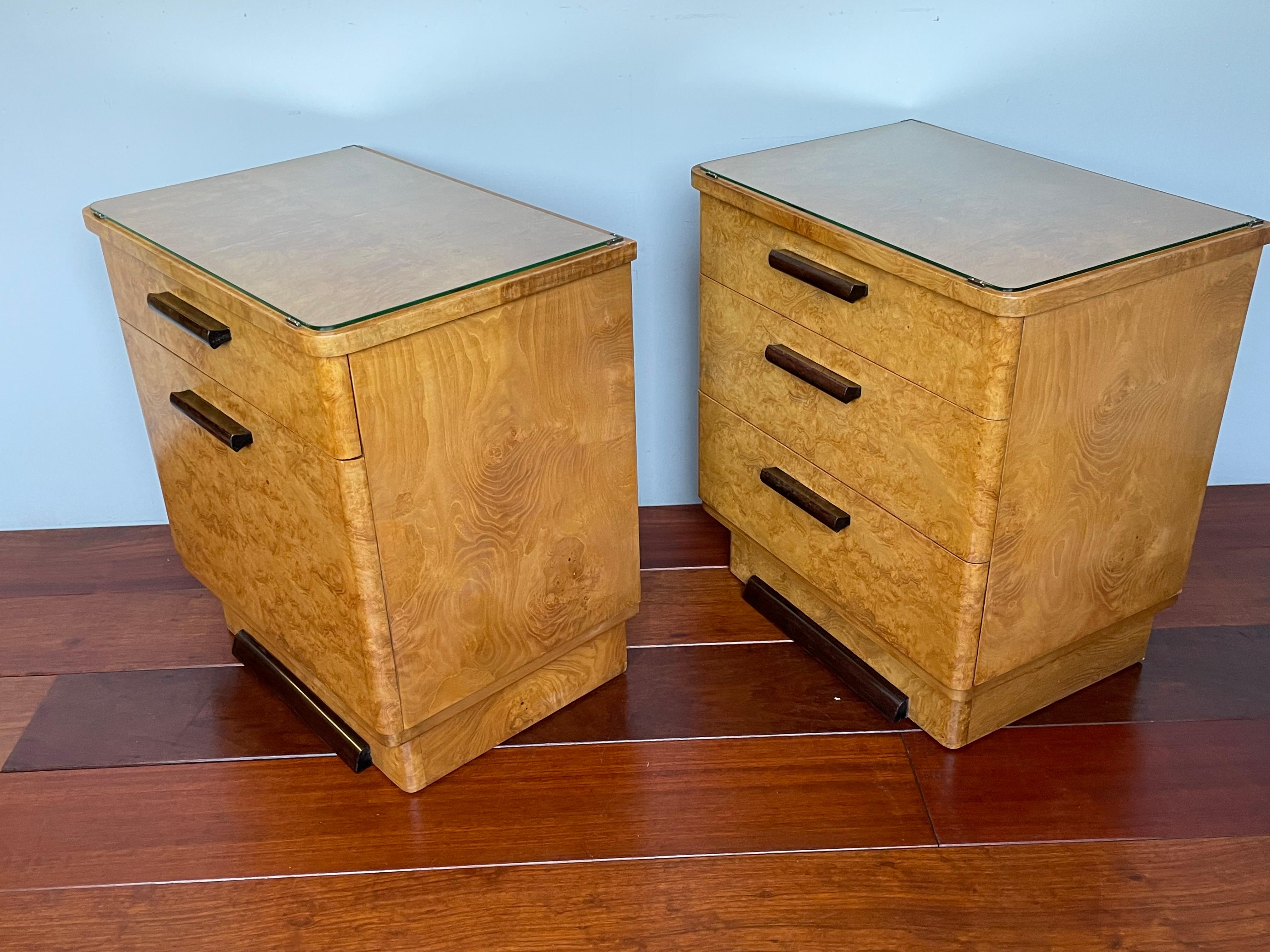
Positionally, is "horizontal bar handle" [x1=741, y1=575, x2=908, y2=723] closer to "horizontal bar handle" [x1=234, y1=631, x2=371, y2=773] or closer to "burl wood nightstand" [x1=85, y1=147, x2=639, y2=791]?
"burl wood nightstand" [x1=85, y1=147, x2=639, y2=791]

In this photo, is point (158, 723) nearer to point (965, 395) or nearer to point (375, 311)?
point (375, 311)

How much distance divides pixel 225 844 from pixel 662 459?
2.79 ft

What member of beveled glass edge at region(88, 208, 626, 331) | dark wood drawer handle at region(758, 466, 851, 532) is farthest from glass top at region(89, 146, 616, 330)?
dark wood drawer handle at region(758, 466, 851, 532)

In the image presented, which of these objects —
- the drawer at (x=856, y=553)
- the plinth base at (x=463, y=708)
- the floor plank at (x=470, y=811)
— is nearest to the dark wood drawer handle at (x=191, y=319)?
the plinth base at (x=463, y=708)

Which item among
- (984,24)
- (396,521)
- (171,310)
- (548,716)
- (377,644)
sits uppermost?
(984,24)

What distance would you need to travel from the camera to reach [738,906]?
113cm

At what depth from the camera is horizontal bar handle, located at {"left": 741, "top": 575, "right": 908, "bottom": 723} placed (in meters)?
1.36

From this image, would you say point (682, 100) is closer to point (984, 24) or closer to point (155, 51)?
point (984, 24)

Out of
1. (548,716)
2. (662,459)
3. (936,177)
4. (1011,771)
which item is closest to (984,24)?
(936,177)

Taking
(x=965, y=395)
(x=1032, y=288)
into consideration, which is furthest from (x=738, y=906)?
(x=1032, y=288)

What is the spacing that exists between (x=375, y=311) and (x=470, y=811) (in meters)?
0.56

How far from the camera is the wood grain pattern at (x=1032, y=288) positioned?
103cm

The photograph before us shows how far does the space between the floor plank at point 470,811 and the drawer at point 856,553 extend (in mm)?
143

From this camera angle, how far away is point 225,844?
1.21 m
